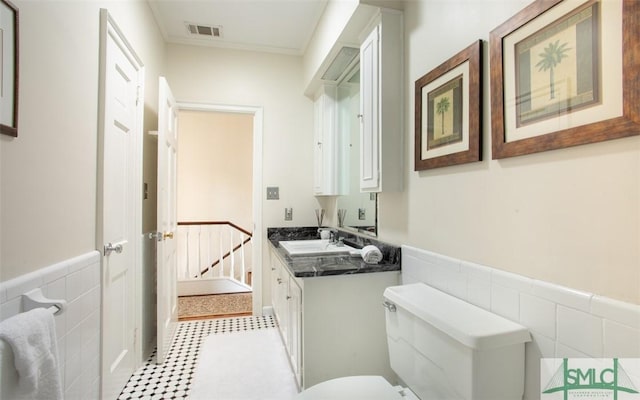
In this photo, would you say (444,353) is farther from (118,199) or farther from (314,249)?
(118,199)

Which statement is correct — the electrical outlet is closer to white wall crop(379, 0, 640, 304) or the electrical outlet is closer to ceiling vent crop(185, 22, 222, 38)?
ceiling vent crop(185, 22, 222, 38)

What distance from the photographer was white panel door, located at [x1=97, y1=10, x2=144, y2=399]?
1517 millimetres

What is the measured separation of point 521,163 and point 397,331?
0.80 metres

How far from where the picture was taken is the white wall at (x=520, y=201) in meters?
0.78

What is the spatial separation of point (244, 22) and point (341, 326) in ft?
8.27

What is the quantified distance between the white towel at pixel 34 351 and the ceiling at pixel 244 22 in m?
2.37

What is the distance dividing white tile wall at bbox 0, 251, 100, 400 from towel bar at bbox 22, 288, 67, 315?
0.01m

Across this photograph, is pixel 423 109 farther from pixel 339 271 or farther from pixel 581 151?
pixel 339 271

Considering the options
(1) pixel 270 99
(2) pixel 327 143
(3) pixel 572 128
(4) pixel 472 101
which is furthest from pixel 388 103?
(1) pixel 270 99

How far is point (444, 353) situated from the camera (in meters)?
1.02

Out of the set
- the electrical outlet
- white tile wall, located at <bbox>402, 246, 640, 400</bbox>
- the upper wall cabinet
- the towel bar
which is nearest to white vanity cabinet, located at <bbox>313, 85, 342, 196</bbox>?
the electrical outlet

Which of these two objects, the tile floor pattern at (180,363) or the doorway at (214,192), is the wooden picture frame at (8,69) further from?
the doorway at (214,192)

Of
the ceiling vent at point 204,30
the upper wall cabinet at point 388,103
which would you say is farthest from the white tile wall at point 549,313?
the ceiling vent at point 204,30

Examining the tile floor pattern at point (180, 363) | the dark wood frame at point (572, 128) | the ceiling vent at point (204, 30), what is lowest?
the tile floor pattern at point (180, 363)
